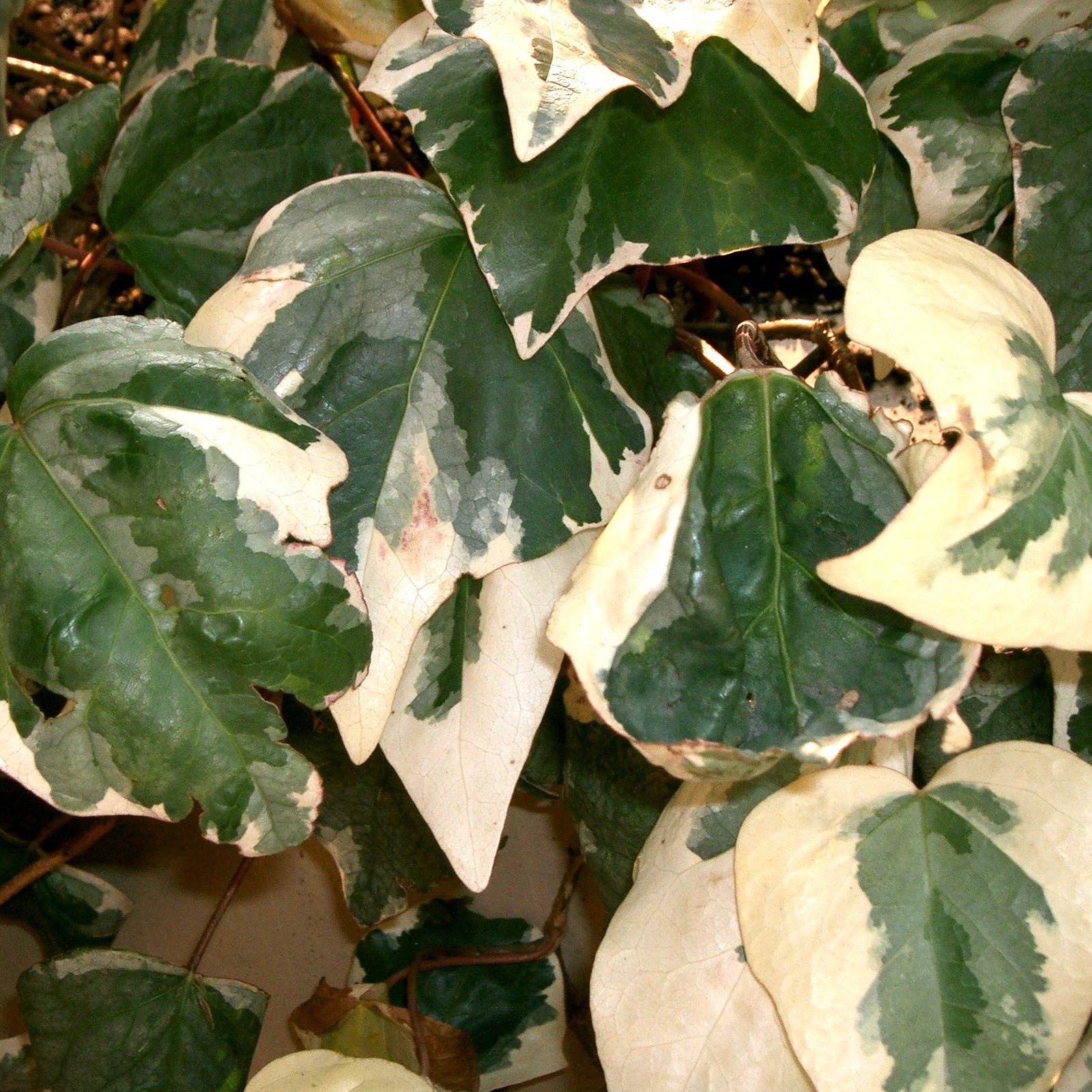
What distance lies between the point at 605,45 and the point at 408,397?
0.18m

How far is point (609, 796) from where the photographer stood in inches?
25.0

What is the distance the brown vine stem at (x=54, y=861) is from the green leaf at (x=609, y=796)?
15.4 inches

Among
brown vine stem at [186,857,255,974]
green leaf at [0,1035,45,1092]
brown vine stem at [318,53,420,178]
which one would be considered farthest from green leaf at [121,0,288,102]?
green leaf at [0,1035,45,1092]

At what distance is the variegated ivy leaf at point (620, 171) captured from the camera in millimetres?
491

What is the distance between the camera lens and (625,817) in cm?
63

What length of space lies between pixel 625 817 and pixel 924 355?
355 mm

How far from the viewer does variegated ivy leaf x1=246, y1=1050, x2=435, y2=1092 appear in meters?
0.57

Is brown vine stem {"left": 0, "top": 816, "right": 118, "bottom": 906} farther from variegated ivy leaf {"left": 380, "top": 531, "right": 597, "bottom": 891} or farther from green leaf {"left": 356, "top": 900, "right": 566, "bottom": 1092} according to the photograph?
variegated ivy leaf {"left": 380, "top": 531, "right": 597, "bottom": 891}

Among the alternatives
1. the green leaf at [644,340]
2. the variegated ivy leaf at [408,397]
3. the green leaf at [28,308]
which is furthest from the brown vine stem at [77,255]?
the green leaf at [644,340]

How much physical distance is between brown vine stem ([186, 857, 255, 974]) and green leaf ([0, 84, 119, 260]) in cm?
51

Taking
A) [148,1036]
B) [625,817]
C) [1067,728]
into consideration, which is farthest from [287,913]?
[1067,728]

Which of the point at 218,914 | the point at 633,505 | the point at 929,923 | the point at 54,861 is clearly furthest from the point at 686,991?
the point at 54,861

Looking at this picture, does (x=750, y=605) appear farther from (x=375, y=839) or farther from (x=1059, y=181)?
(x=375, y=839)

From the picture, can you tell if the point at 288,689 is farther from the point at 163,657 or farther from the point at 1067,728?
the point at 1067,728
